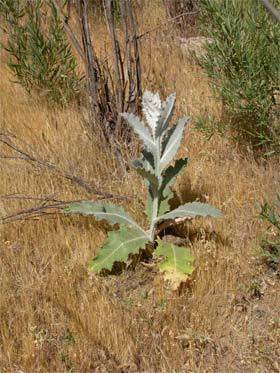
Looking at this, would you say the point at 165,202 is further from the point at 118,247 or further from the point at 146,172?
the point at 118,247

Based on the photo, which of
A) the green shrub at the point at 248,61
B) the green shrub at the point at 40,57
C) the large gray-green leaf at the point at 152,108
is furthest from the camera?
the green shrub at the point at 40,57

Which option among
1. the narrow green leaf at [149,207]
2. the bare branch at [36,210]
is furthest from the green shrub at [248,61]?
the bare branch at [36,210]

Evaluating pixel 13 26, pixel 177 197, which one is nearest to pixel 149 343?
pixel 177 197

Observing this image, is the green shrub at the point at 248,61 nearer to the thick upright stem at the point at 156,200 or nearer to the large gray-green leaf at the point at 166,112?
the large gray-green leaf at the point at 166,112

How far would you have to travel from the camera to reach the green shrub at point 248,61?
10.0 ft

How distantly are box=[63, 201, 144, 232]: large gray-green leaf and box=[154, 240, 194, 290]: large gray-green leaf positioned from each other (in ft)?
0.67

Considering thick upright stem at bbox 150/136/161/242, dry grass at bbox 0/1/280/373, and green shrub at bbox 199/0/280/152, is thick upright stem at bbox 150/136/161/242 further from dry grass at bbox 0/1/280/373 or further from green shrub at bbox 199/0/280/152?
green shrub at bbox 199/0/280/152

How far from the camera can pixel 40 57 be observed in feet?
13.3

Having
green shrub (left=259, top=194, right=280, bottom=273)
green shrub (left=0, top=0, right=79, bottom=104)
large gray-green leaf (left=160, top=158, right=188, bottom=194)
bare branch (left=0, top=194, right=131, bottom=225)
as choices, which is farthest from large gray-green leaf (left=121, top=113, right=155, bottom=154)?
green shrub (left=0, top=0, right=79, bottom=104)

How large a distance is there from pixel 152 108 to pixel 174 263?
78 centimetres

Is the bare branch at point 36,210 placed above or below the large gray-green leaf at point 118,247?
above

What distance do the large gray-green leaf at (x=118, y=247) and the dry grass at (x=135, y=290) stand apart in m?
0.10

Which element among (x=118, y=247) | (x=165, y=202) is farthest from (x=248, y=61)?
(x=118, y=247)

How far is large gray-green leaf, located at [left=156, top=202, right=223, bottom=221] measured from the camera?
2590 mm
